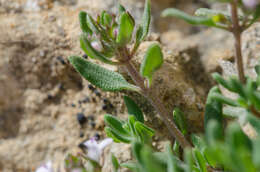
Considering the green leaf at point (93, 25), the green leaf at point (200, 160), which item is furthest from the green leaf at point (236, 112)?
the green leaf at point (93, 25)

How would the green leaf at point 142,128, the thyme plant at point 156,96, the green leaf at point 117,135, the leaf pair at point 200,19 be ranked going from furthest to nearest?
1. the green leaf at point 117,135
2. the green leaf at point 142,128
3. the leaf pair at point 200,19
4. the thyme plant at point 156,96

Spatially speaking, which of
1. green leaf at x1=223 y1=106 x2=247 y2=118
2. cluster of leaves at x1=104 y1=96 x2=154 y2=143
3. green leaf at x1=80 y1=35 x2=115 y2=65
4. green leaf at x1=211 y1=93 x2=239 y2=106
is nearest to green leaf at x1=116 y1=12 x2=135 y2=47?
green leaf at x1=80 y1=35 x2=115 y2=65

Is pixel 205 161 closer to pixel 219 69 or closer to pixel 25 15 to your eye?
pixel 219 69

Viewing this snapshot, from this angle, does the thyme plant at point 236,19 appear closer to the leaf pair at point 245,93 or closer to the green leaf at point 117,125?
the leaf pair at point 245,93

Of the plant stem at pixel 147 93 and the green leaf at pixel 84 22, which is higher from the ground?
the green leaf at pixel 84 22

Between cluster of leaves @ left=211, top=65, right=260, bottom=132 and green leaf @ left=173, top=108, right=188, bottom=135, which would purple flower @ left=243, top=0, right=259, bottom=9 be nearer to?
cluster of leaves @ left=211, top=65, right=260, bottom=132

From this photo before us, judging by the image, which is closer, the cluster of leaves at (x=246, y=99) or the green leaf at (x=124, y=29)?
the cluster of leaves at (x=246, y=99)
